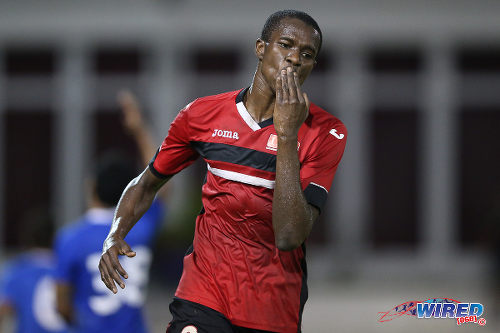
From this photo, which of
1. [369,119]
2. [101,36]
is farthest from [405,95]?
[101,36]

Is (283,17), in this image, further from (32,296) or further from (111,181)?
(32,296)

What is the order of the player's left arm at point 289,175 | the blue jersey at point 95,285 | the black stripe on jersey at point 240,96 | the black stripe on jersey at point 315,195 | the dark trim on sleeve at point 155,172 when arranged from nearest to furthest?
the player's left arm at point 289,175 → the black stripe on jersey at point 315,195 → the black stripe on jersey at point 240,96 → the dark trim on sleeve at point 155,172 → the blue jersey at point 95,285

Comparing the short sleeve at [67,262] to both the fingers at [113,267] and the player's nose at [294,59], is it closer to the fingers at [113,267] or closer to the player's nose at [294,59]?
the fingers at [113,267]

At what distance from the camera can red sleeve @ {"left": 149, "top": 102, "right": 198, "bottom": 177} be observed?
371 cm

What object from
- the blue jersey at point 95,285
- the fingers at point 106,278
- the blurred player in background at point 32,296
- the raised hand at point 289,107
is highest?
the raised hand at point 289,107

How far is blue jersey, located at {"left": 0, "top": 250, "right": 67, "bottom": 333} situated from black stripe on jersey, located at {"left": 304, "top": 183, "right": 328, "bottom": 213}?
10.2 feet

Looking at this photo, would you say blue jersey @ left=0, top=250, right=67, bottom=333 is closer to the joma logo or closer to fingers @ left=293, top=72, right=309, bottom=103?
the joma logo

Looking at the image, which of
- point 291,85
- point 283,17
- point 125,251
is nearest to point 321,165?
point 291,85

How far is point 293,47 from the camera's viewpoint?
3.45 meters

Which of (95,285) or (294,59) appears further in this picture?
(95,285)

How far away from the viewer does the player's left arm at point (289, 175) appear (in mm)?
3203

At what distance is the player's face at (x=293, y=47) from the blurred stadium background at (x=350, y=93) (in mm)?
12835

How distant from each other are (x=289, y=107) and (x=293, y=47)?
0.36 m

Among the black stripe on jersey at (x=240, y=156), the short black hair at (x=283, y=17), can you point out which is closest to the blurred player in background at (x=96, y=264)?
the black stripe on jersey at (x=240, y=156)
